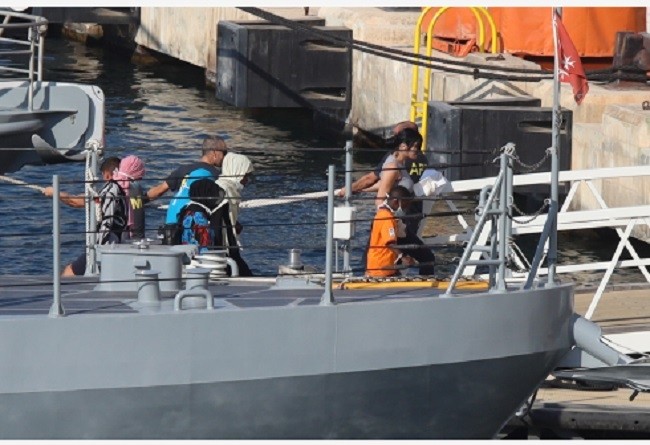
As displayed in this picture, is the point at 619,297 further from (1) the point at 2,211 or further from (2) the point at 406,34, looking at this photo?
(2) the point at 406,34

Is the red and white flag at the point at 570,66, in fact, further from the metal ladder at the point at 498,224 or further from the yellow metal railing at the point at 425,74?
the yellow metal railing at the point at 425,74

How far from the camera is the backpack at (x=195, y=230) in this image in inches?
444

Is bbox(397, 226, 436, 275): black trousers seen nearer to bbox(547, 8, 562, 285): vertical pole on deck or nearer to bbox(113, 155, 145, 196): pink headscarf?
bbox(547, 8, 562, 285): vertical pole on deck

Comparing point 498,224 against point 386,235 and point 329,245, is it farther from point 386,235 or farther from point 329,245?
point 386,235

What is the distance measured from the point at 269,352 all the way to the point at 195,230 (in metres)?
2.10

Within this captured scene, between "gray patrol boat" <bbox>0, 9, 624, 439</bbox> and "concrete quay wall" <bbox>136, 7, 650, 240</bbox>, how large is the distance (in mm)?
8436

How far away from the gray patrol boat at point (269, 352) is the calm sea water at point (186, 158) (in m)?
0.86

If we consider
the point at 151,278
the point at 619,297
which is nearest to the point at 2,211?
the point at 619,297

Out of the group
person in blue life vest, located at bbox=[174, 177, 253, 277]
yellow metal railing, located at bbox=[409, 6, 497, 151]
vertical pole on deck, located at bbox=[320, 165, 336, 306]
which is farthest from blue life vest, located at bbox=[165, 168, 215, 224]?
yellow metal railing, located at bbox=[409, 6, 497, 151]

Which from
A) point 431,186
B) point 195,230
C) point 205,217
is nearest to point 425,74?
point 431,186

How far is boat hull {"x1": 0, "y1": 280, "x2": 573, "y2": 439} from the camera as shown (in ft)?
30.0

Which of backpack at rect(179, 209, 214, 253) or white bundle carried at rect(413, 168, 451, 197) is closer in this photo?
backpack at rect(179, 209, 214, 253)

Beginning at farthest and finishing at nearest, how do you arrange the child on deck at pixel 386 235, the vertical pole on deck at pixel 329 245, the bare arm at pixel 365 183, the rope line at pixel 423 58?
the rope line at pixel 423 58 → the bare arm at pixel 365 183 → the child on deck at pixel 386 235 → the vertical pole on deck at pixel 329 245

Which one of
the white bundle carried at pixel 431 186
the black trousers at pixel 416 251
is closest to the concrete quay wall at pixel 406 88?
the white bundle carried at pixel 431 186
